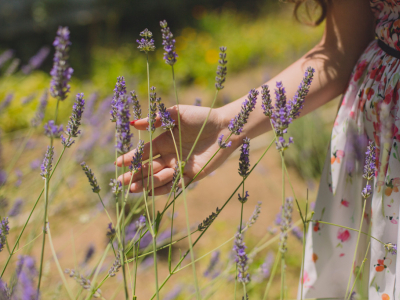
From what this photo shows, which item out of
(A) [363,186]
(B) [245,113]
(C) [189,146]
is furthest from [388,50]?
(C) [189,146]

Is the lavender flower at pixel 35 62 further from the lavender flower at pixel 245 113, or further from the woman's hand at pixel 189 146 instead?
the lavender flower at pixel 245 113

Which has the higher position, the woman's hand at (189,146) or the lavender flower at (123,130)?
the woman's hand at (189,146)

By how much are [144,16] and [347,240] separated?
598 centimetres

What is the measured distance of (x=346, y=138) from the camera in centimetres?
115

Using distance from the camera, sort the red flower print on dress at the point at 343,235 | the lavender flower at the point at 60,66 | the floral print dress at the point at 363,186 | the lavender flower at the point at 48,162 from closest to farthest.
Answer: the lavender flower at the point at 60,66, the lavender flower at the point at 48,162, the floral print dress at the point at 363,186, the red flower print on dress at the point at 343,235

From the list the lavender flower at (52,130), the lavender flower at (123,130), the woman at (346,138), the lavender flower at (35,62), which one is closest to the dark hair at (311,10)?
the woman at (346,138)

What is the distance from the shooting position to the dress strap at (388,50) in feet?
3.28

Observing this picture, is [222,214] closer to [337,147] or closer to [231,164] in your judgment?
[231,164]

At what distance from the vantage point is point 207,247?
2.23 metres

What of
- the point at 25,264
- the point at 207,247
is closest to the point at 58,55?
the point at 25,264

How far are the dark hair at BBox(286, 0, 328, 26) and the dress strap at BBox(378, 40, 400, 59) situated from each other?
303 mm

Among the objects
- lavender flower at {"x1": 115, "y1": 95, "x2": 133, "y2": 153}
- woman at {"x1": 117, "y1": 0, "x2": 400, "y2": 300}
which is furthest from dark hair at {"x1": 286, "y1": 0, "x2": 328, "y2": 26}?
lavender flower at {"x1": 115, "y1": 95, "x2": 133, "y2": 153}

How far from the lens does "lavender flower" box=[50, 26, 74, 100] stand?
60 cm

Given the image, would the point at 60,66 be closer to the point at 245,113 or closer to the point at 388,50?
the point at 245,113
